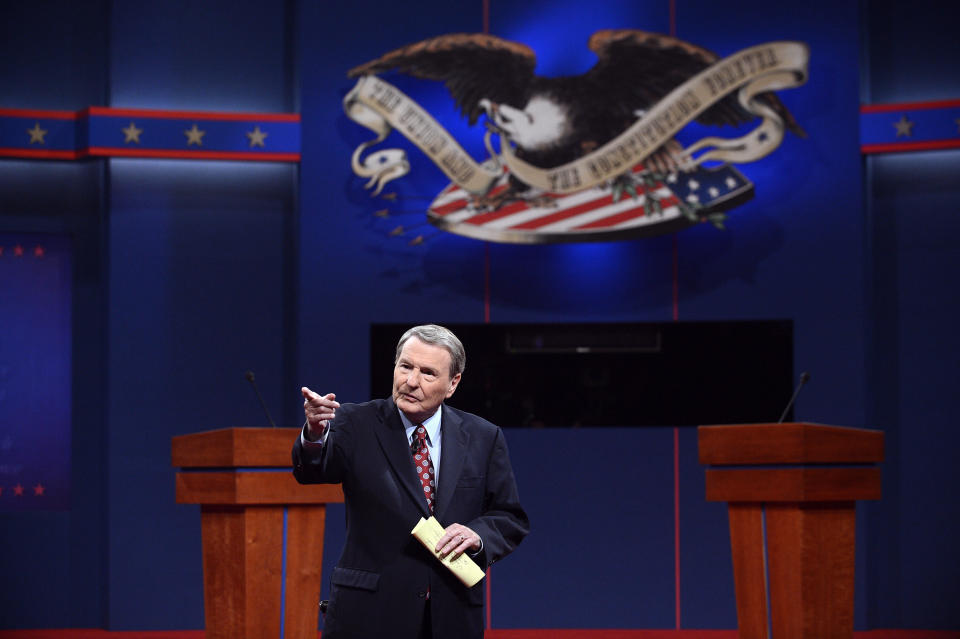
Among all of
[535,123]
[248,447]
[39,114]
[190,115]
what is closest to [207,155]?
[190,115]

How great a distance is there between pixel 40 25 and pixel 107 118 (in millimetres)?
826

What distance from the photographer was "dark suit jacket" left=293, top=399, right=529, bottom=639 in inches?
100

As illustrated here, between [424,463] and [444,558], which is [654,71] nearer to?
[424,463]

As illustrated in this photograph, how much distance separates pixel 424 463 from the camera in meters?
2.67

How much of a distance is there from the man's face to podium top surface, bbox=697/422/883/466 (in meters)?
1.72

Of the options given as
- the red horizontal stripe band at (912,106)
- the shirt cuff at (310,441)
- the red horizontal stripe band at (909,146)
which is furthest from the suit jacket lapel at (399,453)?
the red horizontal stripe band at (912,106)

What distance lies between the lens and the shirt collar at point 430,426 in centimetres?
270

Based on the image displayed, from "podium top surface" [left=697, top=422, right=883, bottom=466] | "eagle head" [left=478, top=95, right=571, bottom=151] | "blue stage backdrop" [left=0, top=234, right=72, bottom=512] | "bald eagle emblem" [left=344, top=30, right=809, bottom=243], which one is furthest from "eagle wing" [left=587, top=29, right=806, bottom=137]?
"blue stage backdrop" [left=0, top=234, right=72, bottom=512]

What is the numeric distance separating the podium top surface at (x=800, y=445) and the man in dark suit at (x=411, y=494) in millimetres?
1507

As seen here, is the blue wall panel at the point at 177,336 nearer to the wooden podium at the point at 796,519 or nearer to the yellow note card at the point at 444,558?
the wooden podium at the point at 796,519

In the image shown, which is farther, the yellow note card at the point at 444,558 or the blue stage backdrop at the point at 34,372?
the blue stage backdrop at the point at 34,372

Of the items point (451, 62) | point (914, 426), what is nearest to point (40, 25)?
point (451, 62)

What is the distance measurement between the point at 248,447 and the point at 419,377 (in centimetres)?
163

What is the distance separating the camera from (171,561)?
20.5ft
